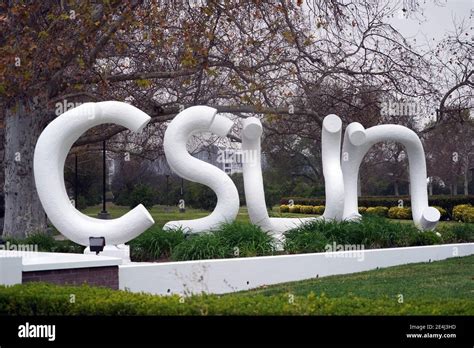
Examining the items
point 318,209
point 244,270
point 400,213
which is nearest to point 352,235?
point 244,270

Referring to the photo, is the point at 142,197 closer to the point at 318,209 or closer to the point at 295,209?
the point at 295,209

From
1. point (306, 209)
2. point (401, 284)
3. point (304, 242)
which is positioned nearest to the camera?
point (401, 284)

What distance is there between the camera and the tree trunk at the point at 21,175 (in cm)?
1773

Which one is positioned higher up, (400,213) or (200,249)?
(400,213)

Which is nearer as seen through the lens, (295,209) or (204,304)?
(204,304)

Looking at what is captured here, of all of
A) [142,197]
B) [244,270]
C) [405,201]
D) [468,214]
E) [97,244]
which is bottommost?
[244,270]

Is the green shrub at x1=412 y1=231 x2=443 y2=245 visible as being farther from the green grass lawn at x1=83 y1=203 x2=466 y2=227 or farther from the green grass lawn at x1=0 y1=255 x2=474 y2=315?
the green grass lawn at x1=83 y1=203 x2=466 y2=227

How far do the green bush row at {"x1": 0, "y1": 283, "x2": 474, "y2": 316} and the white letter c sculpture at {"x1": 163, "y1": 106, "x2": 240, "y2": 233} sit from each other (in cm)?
599

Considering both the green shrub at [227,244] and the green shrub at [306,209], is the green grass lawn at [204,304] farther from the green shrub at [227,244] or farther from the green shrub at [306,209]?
the green shrub at [306,209]

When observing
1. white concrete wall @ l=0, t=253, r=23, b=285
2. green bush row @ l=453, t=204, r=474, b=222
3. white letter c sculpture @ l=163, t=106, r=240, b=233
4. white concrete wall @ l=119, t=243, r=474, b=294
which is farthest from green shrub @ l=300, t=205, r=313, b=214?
white concrete wall @ l=0, t=253, r=23, b=285

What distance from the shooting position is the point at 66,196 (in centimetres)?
1287

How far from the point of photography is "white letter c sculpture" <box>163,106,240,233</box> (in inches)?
553

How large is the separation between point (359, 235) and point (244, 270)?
3337 millimetres
